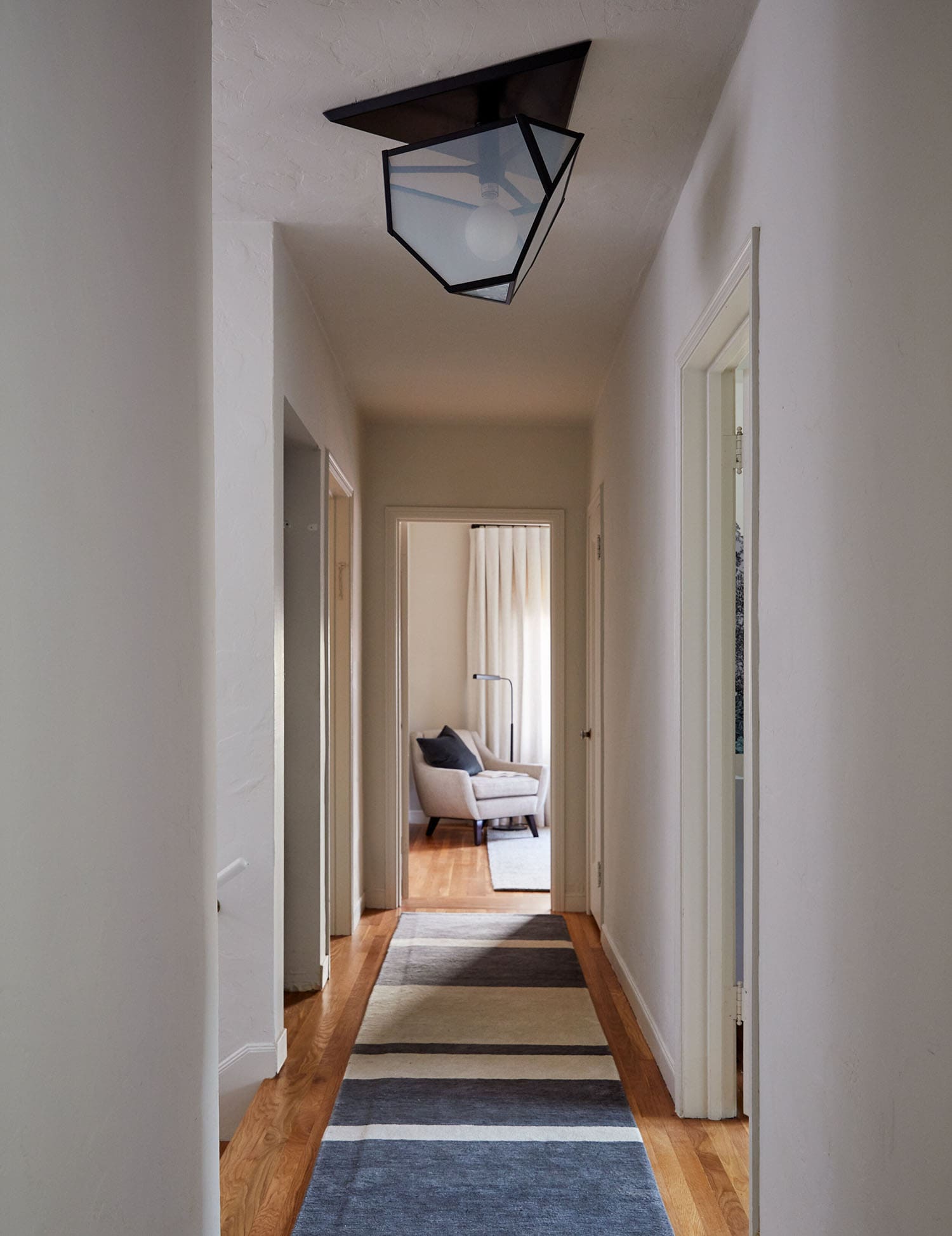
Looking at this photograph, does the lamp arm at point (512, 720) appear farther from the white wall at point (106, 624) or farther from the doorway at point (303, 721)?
the white wall at point (106, 624)

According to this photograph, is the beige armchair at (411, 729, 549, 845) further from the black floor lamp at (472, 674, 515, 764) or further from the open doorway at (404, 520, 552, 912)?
the black floor lamp at (472, 674, 515, 764)

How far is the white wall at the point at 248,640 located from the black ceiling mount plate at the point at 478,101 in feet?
2.46

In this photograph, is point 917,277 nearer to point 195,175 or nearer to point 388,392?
point 195,175

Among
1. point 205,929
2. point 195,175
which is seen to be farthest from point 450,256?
point 205,929

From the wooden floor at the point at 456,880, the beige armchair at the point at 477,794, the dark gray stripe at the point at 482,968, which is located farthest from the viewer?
the beige armchair at the point at 477,794

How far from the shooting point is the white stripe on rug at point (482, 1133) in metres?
2.58

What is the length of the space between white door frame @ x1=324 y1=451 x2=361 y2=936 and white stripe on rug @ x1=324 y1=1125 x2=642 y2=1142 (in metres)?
1.81

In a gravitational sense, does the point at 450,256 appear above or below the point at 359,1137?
above

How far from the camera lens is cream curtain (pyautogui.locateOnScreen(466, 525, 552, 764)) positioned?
27.2ft

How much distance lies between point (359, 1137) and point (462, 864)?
383 cm

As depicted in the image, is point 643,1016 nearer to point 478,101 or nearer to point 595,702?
point 595,702

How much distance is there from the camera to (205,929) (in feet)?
4.87

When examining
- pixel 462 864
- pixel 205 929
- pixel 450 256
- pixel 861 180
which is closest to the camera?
pixel 861 180

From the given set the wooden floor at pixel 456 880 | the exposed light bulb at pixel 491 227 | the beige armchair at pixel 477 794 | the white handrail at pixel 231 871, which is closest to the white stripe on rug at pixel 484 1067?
the white handrail at pixel 231 871
